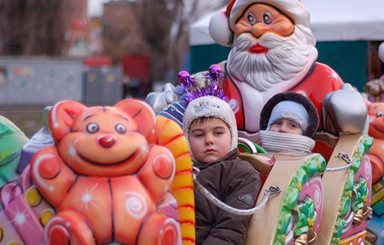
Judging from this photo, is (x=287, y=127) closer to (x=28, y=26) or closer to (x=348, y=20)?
(x=348, y=20)

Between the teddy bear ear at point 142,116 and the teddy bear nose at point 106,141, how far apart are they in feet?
0.48

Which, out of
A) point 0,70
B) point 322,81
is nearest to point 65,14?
point 0,70

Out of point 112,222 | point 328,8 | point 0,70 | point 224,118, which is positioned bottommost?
point 0,70

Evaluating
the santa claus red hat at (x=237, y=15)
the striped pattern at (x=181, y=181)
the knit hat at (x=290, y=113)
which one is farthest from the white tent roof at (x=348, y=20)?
the striped pattern at (x=181, y=181)

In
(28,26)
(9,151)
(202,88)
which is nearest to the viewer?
(9,151)

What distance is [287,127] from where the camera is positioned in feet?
10.00

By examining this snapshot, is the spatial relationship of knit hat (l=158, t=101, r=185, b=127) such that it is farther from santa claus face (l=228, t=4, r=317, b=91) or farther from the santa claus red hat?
the santa claus red hat

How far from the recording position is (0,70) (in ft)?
60.8

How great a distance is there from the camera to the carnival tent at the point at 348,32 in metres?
7.80

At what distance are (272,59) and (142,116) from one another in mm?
1947

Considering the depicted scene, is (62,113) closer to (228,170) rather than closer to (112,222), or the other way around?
(112,222)

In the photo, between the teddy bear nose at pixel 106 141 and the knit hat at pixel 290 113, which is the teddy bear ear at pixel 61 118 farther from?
the knit hat at pixel 290 113

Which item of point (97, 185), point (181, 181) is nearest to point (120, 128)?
point (97, 185)

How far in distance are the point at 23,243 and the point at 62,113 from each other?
1.43ft
